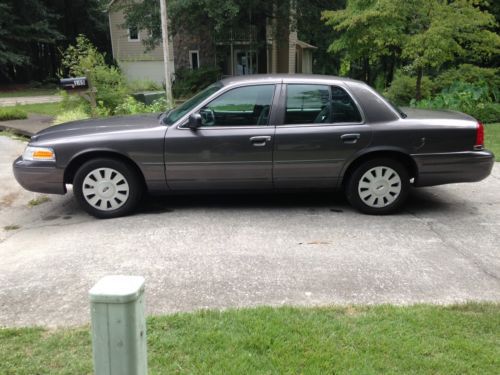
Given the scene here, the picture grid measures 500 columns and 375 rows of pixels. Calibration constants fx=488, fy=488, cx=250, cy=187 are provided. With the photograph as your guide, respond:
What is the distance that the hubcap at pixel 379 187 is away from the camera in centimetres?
555

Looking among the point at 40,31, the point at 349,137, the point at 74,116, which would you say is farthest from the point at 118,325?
the point at 40,31

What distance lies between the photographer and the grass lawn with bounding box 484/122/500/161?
9058 mm

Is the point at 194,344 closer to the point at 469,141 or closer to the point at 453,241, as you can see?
the point at 453,241

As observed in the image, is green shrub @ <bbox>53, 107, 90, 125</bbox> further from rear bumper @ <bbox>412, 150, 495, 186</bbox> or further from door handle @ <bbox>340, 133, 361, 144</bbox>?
rear bumper @ <bbox>412, 150, 495, 186</bbox>

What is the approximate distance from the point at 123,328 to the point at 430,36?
11417 millimetres

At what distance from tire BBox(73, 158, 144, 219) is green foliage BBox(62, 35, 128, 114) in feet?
20.0

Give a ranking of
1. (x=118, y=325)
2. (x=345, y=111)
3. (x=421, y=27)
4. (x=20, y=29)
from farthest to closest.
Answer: (x=20, y=29)
(x=421, y=27)
(x=345, y=111)
(x=118, y=325)

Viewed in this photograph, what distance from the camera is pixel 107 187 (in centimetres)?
546

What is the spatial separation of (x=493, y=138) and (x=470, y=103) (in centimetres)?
272

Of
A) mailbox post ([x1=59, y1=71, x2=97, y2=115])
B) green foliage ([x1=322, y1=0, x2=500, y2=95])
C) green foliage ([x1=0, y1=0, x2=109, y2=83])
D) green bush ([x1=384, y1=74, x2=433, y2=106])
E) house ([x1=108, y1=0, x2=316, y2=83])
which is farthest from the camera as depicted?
green foliage ([x1=0, y1=0, x2=109, y2=83])

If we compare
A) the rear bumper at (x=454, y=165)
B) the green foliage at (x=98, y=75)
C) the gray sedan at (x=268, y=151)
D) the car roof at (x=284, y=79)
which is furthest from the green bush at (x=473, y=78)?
the car roof at (x=284, y=79)

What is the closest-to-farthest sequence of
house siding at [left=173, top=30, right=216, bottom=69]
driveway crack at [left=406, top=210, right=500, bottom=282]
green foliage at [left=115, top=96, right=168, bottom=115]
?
driveway crack at [left=406, top=210, right=500, bottom=282], green foliage at [left=115, top=96, right=168, bottom=115], house siding at [left=173, top=30, right=216, bottom=69]

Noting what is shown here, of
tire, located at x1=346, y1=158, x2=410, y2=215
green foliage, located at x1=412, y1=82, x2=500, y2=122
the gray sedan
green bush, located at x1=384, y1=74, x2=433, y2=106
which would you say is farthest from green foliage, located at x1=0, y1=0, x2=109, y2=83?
tire, located at x1=346, y1=158, x2=410, y2=215

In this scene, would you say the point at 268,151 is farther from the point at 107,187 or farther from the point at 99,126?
the point at 99,126
